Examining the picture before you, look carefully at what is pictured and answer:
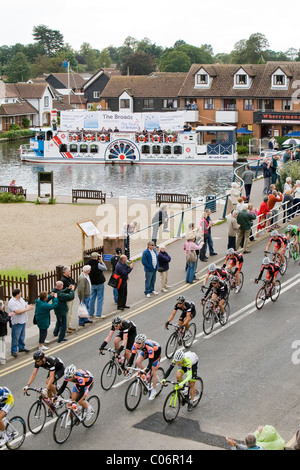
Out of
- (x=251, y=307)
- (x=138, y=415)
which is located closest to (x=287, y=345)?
(x=251, y=307)

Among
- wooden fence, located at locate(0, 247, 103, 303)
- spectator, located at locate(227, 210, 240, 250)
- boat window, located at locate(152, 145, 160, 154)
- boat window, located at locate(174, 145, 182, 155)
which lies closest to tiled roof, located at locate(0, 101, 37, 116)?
boat window, located at locate(152, 145, 160, 154)

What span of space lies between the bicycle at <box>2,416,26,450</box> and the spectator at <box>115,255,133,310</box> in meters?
7.47

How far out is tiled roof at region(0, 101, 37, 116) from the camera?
105 meters

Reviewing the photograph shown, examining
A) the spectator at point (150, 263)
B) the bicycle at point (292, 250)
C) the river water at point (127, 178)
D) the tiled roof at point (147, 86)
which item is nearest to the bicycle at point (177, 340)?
the spectator at point (150, 263)

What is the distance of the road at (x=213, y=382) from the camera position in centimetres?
1311

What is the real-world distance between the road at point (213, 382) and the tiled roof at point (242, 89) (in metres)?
62.5

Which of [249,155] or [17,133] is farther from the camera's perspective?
[17,133]

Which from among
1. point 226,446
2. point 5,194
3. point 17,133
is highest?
point 17,133

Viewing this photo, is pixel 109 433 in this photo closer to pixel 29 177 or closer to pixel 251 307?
pixel 251 307

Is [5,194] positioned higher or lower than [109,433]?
higher

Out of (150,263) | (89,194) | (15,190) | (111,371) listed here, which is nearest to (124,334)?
(111,371)

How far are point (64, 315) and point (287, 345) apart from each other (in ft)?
18.3

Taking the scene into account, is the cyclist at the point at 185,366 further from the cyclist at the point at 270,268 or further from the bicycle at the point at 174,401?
the cyclist at the point at 270,268
